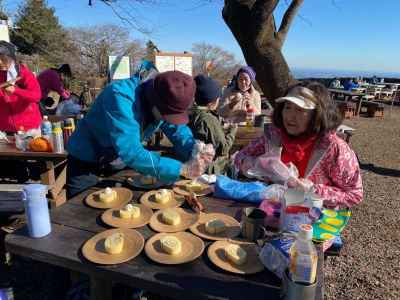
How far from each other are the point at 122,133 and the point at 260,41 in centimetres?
415

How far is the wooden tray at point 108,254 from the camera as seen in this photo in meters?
1.28

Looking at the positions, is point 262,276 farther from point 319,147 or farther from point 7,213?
point 7,213

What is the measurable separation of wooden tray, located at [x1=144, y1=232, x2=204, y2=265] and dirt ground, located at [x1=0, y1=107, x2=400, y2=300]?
1131mm

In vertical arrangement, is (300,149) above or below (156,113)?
below

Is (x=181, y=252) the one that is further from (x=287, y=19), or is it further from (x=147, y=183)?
(x=287, y=19)

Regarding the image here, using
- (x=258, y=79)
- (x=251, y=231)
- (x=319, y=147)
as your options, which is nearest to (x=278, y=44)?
(x=258, y=79)

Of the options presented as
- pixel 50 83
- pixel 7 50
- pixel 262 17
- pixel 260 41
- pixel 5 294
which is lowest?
pixel 5 294

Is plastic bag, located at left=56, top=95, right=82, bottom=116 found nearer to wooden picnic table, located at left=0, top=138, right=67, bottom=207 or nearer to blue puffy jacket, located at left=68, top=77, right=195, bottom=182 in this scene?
wooden picnic table, located at left=0, top=138, right=67, bottom=207

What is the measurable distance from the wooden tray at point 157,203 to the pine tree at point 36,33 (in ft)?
61.5

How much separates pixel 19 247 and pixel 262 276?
1.08 m

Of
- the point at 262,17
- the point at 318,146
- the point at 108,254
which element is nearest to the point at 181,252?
the point at 108,254

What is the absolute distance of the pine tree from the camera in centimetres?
1896

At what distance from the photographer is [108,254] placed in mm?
1316

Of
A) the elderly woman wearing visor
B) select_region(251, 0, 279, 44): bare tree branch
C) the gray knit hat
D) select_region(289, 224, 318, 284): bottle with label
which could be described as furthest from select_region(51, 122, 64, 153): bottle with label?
select_region(251, 0, 279, 44): bare tree branch
